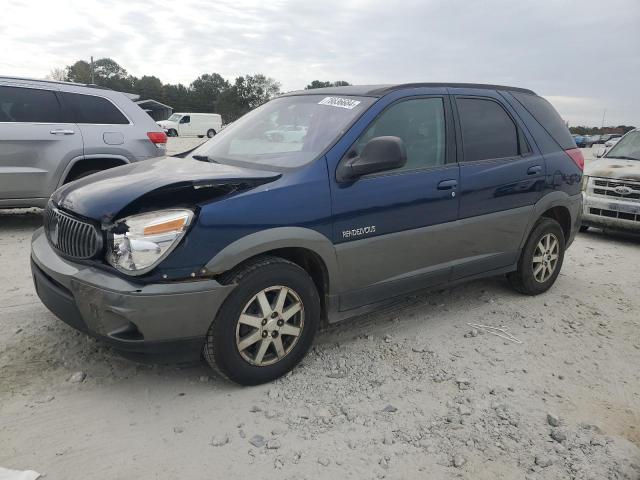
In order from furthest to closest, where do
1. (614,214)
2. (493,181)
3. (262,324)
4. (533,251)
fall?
(614,214)
(533,251)
(493,181)
(262,324)

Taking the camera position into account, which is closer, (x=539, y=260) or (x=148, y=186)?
(x=148, y=186)

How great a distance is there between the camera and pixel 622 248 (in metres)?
7.44

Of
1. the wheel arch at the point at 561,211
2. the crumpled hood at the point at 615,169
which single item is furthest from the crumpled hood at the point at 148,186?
the crumpled hood at the point at 615,169

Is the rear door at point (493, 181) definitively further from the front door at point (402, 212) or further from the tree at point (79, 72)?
the tree at point (79, 72)

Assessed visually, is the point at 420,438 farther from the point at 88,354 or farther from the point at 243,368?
the point at 88,354

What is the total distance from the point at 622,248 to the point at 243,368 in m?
6.46

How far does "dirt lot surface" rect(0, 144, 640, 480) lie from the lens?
2.53 metres

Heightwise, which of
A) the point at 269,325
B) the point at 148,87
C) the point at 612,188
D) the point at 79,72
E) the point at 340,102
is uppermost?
the point at 79,72

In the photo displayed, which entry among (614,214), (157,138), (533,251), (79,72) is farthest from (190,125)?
(79,72)

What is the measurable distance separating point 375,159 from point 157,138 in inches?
185

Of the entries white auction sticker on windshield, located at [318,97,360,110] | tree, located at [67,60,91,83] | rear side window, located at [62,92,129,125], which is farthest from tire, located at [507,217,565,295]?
tree, located at [67,60,91,83]

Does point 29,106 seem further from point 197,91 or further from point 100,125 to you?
point 197,91

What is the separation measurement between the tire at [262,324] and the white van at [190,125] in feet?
124

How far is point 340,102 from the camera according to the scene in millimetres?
3750
